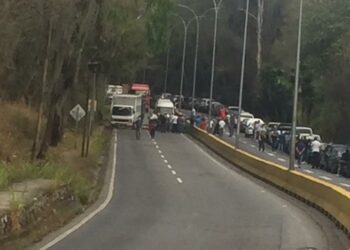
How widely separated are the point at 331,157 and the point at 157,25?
27.3 m

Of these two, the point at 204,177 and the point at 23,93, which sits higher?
the point at 23,93

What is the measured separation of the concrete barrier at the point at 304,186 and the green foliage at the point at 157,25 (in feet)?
42.4

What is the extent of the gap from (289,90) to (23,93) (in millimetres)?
40896

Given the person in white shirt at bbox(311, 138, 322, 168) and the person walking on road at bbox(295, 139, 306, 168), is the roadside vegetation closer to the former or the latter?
the person walking on road at bbox(295, 139, 306, 168)

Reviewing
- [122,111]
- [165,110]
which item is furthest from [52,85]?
[165,110]

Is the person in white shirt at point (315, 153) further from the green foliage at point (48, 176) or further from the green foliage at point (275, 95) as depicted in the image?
the green foliage at point (275, 95)

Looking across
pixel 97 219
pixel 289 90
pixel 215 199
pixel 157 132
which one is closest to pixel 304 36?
pixel 289 90

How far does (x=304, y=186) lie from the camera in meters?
26.9

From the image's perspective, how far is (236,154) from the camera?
143 ft

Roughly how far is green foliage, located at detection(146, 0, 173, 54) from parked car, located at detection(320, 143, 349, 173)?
14.2 metres

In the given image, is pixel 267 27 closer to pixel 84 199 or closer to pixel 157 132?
pixel 157 132

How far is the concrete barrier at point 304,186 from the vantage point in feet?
66.2

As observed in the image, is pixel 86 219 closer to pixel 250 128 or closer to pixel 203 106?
pixel 250 128

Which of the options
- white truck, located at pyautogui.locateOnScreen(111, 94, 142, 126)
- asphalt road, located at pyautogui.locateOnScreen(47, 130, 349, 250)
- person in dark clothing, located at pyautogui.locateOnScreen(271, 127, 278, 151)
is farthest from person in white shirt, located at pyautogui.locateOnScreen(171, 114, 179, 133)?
asphalt road, located at pyautogui.locateOnScreen(47, 130, 349, 250)
